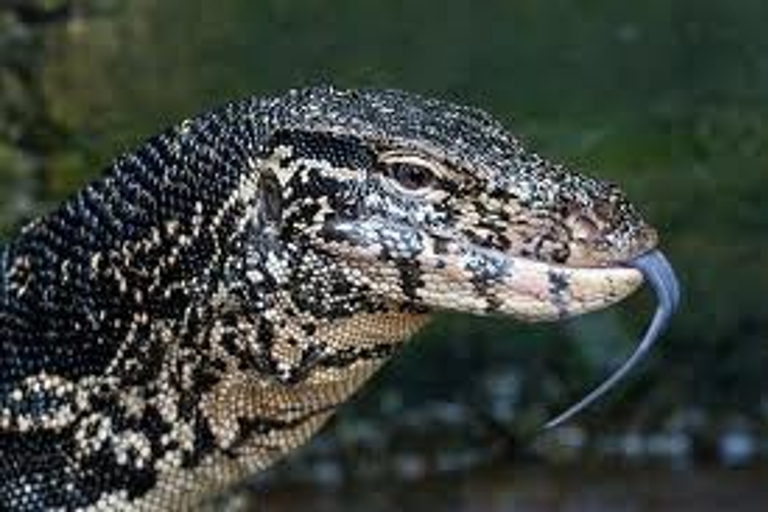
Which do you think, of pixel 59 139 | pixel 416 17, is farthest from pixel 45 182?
pixel 416 17

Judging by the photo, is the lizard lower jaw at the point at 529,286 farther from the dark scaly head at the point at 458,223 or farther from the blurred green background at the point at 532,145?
the blurred green background at the point at 532,145

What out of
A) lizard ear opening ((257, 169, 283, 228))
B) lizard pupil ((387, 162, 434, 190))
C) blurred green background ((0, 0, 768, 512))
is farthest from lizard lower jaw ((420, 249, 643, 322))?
blurred green background ((0, 0, 768, 512))

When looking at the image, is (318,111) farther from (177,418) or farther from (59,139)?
(59,139)

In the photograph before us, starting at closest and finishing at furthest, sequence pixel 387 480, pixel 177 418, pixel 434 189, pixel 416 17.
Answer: pixel 434 189 < pixel 177 418 < pixel 416 17 < pixel 387 480

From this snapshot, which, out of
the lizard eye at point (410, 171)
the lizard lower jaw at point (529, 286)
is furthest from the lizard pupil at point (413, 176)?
the lizard lower jaw at point (529, 286)

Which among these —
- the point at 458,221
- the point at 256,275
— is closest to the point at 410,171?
the point at 458,221

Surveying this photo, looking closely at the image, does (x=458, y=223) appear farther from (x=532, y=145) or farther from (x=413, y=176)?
(x=532, y=145)
